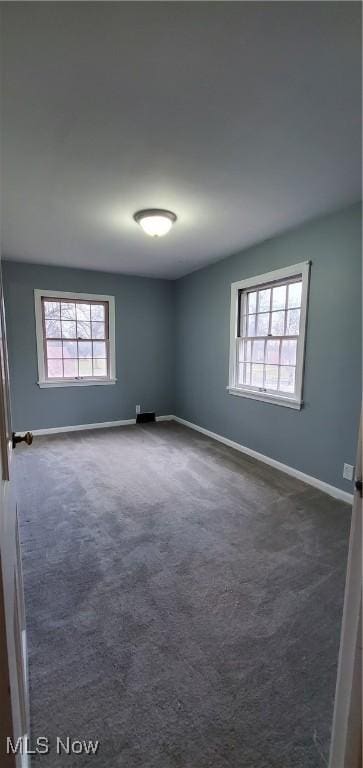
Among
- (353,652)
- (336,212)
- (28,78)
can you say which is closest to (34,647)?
(353,652)

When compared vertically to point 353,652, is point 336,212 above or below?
above

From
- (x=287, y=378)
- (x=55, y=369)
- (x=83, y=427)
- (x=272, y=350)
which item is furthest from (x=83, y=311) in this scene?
(x=287, y=378)

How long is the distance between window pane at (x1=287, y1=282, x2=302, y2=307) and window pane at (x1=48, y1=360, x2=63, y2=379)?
329cm

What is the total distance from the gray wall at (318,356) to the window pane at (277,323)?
0.42m

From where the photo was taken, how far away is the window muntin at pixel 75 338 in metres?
4.66

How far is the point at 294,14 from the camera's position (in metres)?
1.13

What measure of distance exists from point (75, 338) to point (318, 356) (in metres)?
3.41

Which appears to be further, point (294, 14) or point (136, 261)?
point (136, 261)

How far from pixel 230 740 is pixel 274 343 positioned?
305 cm

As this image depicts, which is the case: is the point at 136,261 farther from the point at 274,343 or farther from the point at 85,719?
the point at 85,719

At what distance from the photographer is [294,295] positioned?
3258 millimetres

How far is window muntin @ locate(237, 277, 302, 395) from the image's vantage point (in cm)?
329

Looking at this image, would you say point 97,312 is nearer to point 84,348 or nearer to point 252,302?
point 84,348

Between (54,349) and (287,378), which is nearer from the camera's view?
(287,378)
